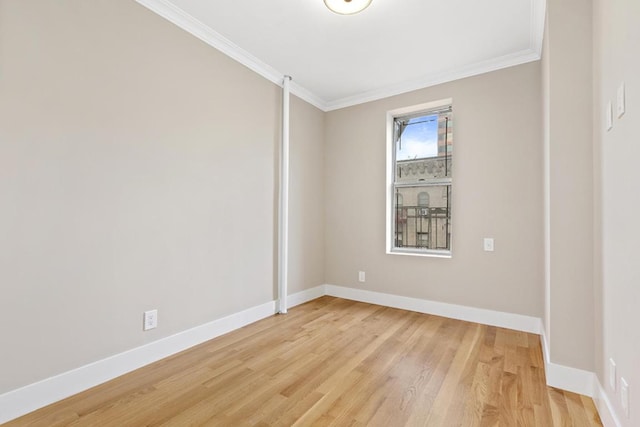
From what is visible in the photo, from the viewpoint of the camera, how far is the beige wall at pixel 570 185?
179cm

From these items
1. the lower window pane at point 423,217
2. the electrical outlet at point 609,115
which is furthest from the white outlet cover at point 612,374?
the lower window pane at point 423,217

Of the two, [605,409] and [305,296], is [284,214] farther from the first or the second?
[605,409]

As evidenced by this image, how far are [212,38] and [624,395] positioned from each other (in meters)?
3.47

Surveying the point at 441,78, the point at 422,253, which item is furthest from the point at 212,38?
the point at 422,253

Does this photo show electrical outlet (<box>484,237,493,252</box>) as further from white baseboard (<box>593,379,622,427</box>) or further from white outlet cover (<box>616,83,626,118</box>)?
white outlet cover (<box>616,83,626,118</box>)

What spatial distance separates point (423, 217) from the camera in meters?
3.54

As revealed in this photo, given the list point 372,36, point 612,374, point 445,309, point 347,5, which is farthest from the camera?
point 445,309

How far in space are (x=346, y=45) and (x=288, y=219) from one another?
6.21 ft

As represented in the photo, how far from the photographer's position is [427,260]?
11.0 feet

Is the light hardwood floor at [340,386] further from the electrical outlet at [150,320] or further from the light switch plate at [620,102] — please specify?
the light switch plate at [620,102]

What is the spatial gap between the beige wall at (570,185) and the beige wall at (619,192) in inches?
3.7

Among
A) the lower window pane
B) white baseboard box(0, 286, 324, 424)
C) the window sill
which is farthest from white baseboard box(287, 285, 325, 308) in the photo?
the lower window pane

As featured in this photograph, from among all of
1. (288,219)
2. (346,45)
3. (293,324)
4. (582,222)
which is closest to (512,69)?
(346,45)

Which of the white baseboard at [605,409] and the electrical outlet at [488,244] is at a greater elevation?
the electrical outlet at [488,244]
